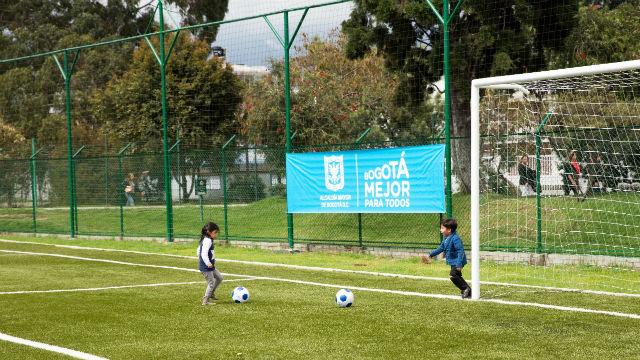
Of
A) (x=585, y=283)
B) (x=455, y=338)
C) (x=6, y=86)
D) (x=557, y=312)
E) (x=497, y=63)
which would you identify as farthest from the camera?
(x=6, y=86)

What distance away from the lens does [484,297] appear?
1323 centimetres

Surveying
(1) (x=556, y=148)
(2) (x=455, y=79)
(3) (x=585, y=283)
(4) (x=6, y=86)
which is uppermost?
(4) (x=6, y=86)

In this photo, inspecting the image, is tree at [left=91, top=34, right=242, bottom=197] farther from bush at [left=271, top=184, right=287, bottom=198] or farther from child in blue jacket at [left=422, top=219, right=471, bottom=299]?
child in blue jacket at [left=422, top=219, right=471, bottom=299]

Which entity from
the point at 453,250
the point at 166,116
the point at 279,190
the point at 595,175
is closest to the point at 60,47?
the point at 166,116

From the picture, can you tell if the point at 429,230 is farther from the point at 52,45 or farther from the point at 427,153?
the point at 52,45

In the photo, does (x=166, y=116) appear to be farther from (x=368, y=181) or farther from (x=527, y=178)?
(x=527, y=178)

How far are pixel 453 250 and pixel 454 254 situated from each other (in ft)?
0.19

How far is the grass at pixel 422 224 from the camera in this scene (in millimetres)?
16328

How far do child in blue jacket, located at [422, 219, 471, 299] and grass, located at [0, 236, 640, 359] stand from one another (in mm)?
424

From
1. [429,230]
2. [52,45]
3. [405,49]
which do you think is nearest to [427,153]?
[429,230]

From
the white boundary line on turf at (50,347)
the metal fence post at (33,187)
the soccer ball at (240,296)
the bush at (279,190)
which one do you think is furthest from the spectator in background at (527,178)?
the metal fence post at (33,187)

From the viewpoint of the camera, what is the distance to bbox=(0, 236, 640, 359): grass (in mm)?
9312

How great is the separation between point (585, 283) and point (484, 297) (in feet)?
7.85

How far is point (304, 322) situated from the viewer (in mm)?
11203
